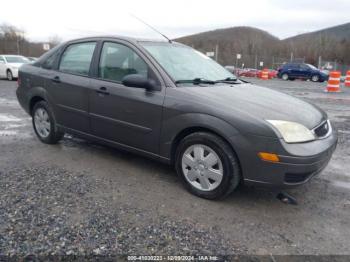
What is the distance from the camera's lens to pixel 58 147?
5.07 meters

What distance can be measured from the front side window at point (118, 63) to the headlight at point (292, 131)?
1.58 meters

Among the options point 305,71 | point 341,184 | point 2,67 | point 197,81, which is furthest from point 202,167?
point 305,71

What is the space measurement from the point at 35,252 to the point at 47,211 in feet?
2.03

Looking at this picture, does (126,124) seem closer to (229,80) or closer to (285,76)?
(229,80)

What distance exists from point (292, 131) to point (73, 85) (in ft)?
9.48

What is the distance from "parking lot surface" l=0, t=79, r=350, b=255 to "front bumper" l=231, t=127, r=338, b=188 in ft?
1.21

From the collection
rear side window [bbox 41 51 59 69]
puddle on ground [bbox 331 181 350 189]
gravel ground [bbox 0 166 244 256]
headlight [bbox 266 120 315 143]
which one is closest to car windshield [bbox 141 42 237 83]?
headlight [bbox 266 120 315 143]

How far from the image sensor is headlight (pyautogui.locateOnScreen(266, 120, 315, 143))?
3.01 meters

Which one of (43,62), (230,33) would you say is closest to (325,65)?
(43,62)

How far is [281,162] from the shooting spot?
9.72 feet

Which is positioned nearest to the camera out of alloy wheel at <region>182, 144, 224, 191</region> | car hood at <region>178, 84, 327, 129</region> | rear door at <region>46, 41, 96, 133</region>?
car hood at <region>178, 84, 327, 129</region>

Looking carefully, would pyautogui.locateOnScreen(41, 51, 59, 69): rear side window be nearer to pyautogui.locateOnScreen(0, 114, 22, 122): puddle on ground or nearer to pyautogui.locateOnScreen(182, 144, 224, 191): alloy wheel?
pyautogui.locateOnScreen(0, 114, 22, 122): puddle on ground

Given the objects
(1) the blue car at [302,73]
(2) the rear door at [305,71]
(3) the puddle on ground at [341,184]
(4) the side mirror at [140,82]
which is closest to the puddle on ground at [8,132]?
(4) the side mirror at [140,82]

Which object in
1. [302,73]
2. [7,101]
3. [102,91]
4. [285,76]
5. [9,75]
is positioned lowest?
[7,101]
